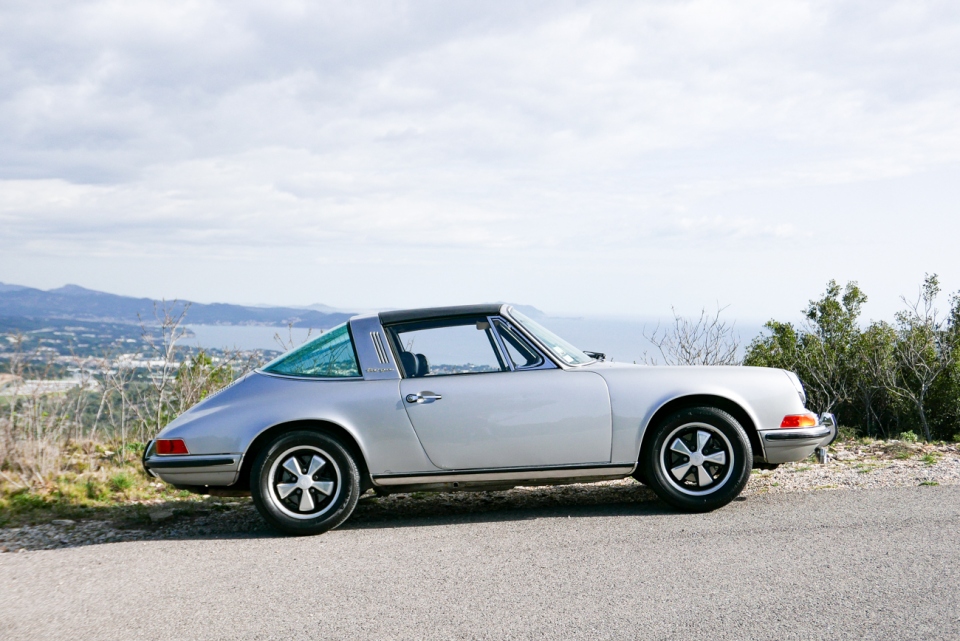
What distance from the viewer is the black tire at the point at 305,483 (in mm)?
5902

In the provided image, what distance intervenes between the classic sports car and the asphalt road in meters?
0.32

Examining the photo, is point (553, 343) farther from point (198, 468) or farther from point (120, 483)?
point (120, 483)

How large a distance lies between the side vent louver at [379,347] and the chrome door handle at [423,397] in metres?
0.38

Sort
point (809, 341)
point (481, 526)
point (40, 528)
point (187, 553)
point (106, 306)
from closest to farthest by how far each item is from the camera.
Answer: point (187, 553) → point (481, 526) → point (40, 528) → point (809, 341) → point (106, 306)

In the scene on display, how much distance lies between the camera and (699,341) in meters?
13.6

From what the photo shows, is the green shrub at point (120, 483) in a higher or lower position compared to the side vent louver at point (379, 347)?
lower

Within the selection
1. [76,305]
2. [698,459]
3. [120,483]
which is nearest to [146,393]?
[120,483]

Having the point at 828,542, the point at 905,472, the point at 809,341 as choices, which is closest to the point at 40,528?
the point at 828,542

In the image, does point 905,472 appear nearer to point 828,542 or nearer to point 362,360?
point 828,542

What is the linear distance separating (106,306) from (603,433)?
123 feet

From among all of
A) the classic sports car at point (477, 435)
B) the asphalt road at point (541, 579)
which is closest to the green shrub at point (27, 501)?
the asphalt road at point (541, 579)

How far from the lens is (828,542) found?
16.4 feet

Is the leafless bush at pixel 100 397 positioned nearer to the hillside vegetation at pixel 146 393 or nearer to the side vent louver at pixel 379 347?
the hillside vegetation at pixel 146 393

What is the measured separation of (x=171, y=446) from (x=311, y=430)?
1.02 m
